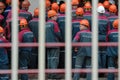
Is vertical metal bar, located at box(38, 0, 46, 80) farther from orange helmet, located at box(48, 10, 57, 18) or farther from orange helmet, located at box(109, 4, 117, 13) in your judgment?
orange helmet, located at box(109, 4, 117, 13)

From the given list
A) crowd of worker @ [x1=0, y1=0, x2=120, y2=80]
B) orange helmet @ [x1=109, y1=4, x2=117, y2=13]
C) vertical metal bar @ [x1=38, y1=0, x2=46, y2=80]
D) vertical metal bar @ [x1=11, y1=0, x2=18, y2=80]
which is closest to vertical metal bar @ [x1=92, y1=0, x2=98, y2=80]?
vertical metal bar @ [x1=38, y1=0, x2=46, y2=80]

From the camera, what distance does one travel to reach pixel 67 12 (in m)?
2.83

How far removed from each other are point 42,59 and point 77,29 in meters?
5.72

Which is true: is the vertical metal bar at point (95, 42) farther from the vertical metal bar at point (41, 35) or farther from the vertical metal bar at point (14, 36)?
the vertical metal bar at point (14, 36)

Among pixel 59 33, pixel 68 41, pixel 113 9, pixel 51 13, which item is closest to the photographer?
pixel 68 41

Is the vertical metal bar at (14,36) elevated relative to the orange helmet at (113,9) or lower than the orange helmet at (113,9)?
lower

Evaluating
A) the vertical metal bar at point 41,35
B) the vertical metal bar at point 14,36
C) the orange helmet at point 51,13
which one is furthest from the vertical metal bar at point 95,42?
the orange helmet at point 51,13

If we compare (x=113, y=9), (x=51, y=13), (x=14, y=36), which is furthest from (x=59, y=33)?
(x=14, y=36)

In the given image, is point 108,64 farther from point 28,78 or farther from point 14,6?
point 14,6

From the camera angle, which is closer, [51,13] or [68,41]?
[68,41]

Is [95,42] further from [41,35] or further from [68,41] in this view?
[41,35]

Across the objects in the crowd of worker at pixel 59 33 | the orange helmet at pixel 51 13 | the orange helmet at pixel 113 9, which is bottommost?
the crowd of worker at pixel 59 33

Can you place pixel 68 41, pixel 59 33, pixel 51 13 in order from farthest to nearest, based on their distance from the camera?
pixel 51 13
pixel 59 33
pixel 68 41

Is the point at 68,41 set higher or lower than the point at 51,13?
lower
